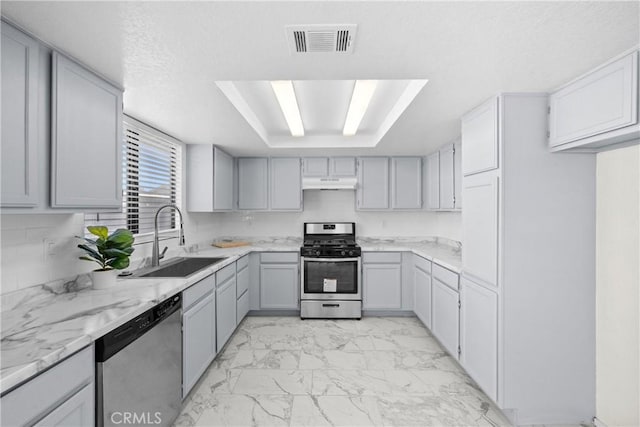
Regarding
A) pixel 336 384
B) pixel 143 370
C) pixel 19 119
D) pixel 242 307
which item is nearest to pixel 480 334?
pixel 336 384

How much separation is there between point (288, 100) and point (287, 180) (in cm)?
182

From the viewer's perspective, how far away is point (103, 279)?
1.80 m

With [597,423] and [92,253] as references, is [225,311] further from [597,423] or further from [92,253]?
[597,423]

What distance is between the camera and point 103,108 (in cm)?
166

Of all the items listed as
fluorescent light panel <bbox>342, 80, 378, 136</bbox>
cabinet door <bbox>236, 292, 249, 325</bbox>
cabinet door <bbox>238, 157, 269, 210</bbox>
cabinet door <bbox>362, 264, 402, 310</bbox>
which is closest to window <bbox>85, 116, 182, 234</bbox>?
cabinet door <bbox>238, 157, 269, 210</bbox>

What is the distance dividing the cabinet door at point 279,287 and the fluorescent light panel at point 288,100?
6.16 feet

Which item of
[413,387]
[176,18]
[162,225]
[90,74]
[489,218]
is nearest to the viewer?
[176,18]

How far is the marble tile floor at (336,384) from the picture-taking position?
77.0 inches

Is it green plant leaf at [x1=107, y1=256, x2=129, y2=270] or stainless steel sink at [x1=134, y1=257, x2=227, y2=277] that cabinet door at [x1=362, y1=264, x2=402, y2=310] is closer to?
stainless steel sink at [x1=134, y1=257, x2=227, y2=277]

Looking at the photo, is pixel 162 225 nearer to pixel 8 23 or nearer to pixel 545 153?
pixel 8 23

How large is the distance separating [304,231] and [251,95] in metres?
2.46

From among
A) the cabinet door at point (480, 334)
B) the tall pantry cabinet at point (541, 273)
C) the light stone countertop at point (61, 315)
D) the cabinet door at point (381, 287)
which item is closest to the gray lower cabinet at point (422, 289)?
the cabinet door at point (381, 287)

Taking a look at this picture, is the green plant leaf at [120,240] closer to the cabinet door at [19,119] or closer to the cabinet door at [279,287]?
the cabinet door at [19,119]

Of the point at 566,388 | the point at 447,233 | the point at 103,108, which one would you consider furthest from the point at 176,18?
the point at 447,233
